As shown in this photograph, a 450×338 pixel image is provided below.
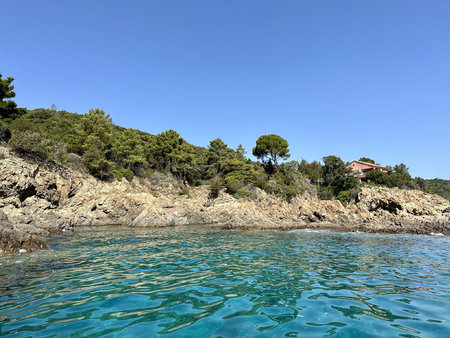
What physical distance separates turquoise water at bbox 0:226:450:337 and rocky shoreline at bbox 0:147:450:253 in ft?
46.3

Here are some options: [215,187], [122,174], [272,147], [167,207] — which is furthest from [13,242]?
[272,147]

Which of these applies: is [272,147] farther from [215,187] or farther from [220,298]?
[220,298]

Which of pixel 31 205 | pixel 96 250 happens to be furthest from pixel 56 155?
pixel 96 250

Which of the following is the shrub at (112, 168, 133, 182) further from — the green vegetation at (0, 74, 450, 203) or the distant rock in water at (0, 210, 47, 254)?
the distant rock in water at (0, 210, 47, 254)

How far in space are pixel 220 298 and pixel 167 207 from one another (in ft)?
105

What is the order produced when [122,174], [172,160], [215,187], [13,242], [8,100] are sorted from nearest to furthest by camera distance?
[13,242]
[8,100]
[122,174]
[215,187]
[172,160]

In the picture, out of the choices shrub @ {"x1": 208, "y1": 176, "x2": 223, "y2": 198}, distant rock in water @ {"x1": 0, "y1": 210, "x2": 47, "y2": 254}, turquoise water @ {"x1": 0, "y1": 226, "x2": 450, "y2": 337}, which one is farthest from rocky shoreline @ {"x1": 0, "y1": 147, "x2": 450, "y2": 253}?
turquoise water @ {"x1": 0, "y1": 226, "x2": 450, "y2": 337}

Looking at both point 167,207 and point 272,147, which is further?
point 272,147

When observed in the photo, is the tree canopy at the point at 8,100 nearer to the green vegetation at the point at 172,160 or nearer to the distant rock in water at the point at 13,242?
the green vegetation at the point at 172,160

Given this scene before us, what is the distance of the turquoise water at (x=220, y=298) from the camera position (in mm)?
4145

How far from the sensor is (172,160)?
163 feet

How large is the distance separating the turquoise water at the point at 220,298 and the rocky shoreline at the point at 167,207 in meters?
14.1

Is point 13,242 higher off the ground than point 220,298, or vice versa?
point 220,298

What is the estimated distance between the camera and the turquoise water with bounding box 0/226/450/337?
4.14 meters
